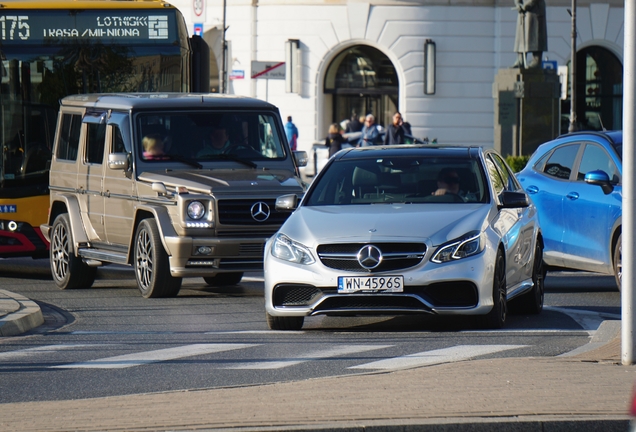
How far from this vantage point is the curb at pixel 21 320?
11336mm

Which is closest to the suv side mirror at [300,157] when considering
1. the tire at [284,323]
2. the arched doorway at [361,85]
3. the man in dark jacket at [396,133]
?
the tire at [284,323]

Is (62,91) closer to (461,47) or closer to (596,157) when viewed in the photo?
(596,157)

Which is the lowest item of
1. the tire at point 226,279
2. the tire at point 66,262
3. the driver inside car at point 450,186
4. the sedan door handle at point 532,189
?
the tire at point 226,279

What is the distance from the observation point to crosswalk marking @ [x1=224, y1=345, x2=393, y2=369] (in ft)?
30.3

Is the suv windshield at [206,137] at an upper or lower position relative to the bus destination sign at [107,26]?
lower

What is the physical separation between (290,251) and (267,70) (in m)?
20.5

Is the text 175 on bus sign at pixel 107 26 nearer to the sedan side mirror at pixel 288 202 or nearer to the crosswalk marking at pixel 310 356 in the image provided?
the sedan side mirror at pixel 288 202

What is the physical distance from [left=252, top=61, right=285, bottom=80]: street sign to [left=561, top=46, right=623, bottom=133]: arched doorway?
49.7 feet

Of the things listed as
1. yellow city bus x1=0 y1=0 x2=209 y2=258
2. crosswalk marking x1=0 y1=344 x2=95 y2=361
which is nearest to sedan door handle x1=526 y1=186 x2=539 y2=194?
yellow city bus x1=0 y1=0 x2=209 y2=258

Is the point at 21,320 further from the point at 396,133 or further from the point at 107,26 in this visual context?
the point at 396,133

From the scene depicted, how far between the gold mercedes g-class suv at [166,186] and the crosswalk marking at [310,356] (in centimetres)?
373

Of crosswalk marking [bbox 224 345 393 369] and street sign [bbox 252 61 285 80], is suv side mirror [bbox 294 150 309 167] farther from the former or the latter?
street sign [bbox 252 61 285 80]

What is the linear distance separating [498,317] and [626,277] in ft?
8.51

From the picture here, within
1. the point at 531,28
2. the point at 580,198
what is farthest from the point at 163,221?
the point at 531,28
